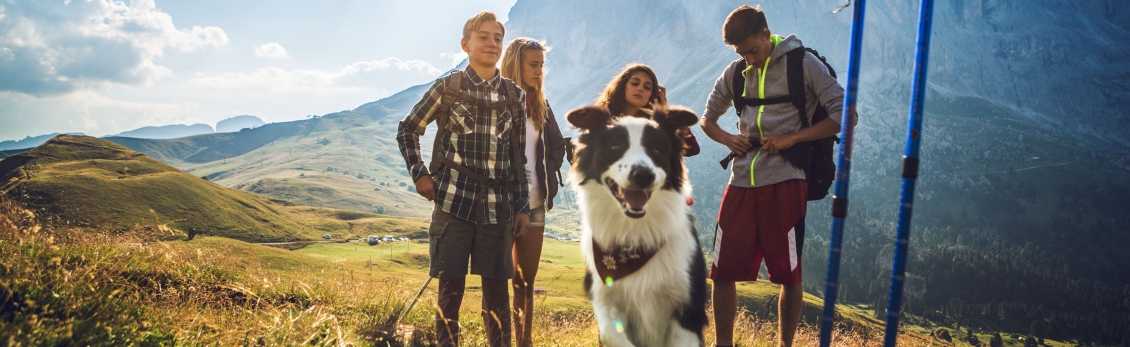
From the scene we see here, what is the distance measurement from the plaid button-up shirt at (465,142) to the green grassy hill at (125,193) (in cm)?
11080

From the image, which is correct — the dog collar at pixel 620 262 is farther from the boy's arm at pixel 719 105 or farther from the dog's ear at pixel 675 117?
the boy's arm at pixel 719 105

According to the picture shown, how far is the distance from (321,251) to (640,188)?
116 metres

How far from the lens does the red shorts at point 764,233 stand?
4.61 m

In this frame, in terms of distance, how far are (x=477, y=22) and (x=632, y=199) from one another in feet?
7.12

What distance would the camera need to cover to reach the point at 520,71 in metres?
5.80

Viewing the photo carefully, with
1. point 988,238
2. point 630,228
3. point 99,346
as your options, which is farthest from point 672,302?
point 988,238

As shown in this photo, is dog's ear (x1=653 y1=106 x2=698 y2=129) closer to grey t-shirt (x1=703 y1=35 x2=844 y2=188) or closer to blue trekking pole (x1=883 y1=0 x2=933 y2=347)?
grey t-shirt (x1=703 y1=35 x2=844 y2=188)

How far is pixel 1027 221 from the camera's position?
623 feet

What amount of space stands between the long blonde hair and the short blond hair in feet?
3.04

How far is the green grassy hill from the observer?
99812 mm

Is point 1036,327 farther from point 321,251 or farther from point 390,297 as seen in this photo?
point 390,297

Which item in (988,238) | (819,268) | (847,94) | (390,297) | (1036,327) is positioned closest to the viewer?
(847,94)

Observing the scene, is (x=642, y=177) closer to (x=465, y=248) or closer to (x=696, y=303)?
(x=696, y=303)

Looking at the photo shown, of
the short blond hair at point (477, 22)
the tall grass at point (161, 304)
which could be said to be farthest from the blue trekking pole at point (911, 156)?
the short blond hair at point (477, 22)
